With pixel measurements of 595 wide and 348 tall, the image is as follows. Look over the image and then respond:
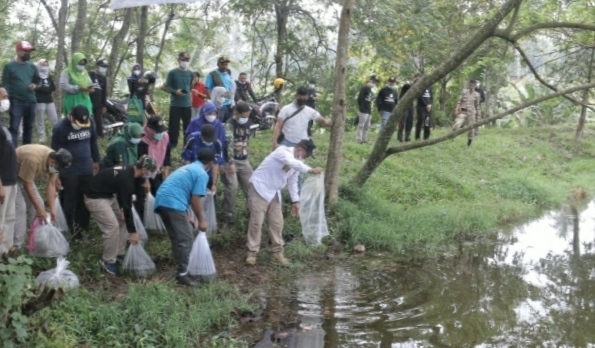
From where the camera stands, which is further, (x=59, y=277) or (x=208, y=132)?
(x=208, y=132)

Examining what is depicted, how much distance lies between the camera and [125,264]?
21.6ft

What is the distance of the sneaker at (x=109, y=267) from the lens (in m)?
6.57

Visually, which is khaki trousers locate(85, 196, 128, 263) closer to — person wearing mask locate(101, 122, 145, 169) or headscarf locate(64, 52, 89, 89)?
person wearing mask locate(101, 122, 145, 169)

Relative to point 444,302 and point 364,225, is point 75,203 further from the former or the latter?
point 444,302

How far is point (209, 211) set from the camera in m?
7.72

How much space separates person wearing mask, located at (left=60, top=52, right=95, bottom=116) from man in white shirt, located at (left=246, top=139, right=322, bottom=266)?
2.97 metres

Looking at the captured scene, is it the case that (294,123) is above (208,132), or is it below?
above

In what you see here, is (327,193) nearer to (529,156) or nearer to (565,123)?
(529,156)

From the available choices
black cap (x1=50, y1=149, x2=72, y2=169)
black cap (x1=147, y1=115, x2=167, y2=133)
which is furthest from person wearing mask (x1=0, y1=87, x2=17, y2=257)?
black cap (x1=147, y1=115, x2=167, y2=133)

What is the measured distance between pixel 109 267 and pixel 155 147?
1574mm

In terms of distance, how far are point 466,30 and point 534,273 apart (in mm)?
6284

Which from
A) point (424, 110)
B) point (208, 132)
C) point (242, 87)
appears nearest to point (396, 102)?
point (424, 110)

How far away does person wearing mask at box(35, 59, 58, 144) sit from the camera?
Result: 8789 mm

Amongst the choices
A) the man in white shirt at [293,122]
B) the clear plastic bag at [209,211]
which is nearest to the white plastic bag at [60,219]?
the clear plastic bag at [209,211]
